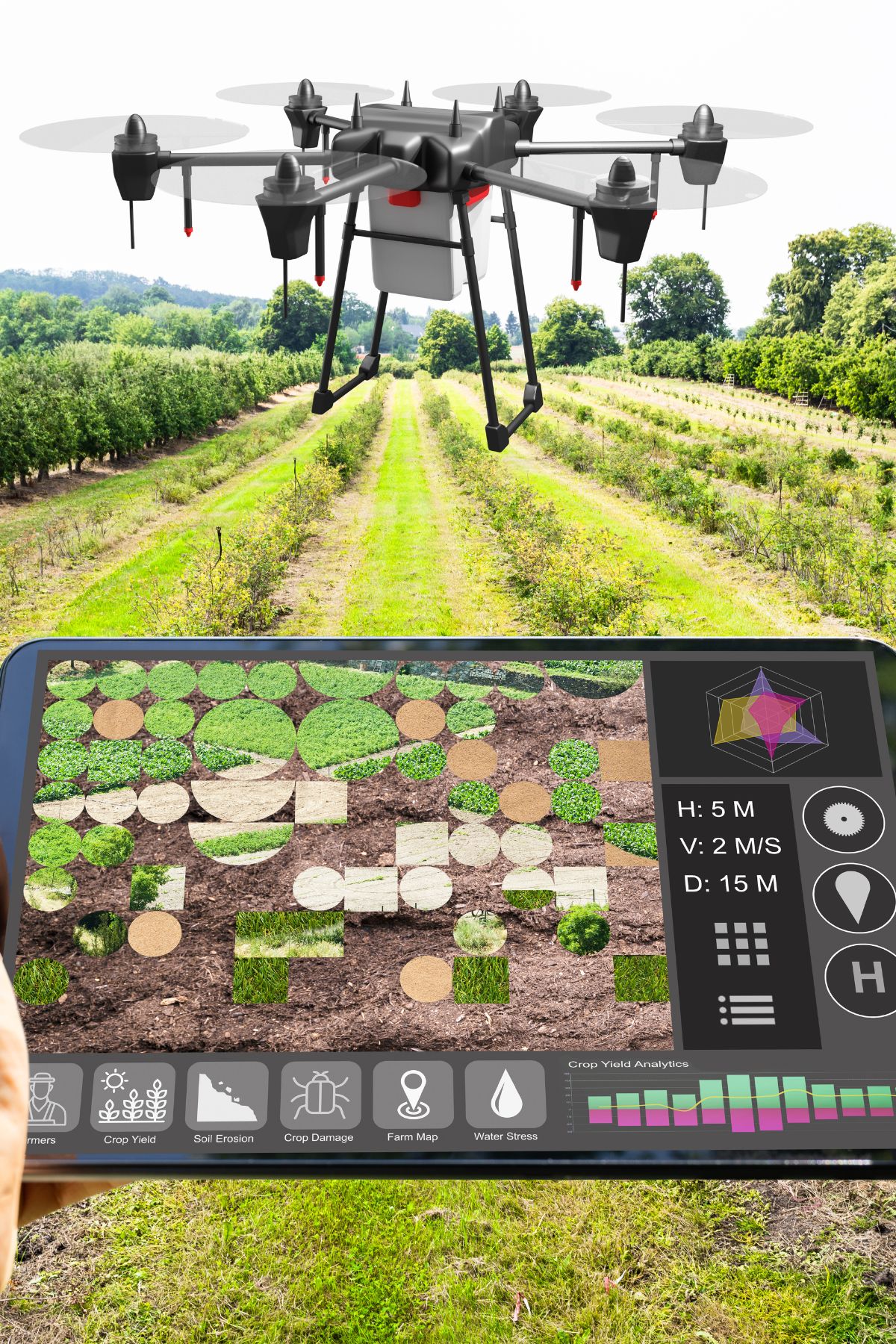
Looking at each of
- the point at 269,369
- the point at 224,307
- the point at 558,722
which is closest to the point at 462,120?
the point at 558,722

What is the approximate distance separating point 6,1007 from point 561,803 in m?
0.83

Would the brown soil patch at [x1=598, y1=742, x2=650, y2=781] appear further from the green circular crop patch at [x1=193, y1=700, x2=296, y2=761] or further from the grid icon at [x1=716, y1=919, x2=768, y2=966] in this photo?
the green circular crop patch at [x1=193, y1=700, x2=296, y2=761]

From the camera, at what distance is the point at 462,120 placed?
221 cm

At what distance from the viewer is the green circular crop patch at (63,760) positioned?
1.40m

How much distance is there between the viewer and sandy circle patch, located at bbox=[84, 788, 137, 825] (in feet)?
4.54

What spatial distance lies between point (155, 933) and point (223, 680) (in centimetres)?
37

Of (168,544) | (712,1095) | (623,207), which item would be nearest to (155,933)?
(712,1095)

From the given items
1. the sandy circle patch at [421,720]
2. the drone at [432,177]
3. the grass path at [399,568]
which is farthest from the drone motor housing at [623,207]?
the grass path at [399,568]

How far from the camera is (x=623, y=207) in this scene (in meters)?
2.00

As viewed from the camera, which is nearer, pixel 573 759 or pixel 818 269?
pixel 573 759

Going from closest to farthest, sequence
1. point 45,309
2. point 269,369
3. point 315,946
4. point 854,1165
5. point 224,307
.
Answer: point 854,1165 < point 315,946 < point 224,307 < point 269,369 < point 45,309

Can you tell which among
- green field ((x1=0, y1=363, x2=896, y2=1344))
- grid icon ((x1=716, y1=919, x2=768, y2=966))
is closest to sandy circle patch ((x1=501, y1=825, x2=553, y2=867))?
grid icon ((x1=716, y1=919, x2=768, y2=966))

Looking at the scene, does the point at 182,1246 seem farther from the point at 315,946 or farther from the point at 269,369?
the point at 269,369

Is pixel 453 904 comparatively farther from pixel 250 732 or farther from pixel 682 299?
pixel 682 299
